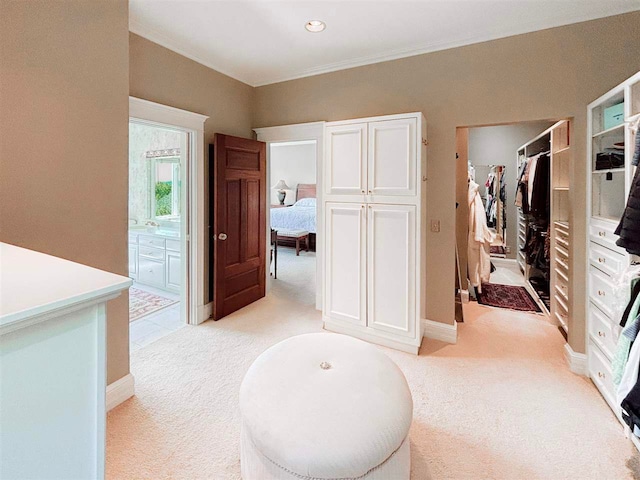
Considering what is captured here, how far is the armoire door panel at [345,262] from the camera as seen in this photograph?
10.1ft

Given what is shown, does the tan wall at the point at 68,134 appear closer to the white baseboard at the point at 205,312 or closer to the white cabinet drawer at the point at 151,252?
the white baseboard at the point at 205,312

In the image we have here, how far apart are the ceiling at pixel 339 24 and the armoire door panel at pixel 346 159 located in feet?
2.59

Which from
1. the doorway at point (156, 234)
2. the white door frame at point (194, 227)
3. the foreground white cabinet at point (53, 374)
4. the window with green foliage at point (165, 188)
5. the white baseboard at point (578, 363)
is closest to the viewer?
the foreground white cabinet at point (53, 374)

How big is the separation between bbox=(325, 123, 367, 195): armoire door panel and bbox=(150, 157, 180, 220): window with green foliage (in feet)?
10.5

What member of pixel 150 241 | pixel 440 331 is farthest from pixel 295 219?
pixel 440 331

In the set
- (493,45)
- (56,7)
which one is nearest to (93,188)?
(56,7)

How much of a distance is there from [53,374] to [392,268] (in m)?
2.54

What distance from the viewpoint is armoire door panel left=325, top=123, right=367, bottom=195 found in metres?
3.01

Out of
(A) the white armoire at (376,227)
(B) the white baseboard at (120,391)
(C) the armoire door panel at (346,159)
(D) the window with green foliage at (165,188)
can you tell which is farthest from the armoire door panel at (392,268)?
(D) the window with green foliage at (165,188)

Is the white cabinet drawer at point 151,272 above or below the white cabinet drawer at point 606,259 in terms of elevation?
below

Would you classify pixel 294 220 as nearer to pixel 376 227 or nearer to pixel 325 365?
pixel 376 227

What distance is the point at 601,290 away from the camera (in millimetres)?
2246

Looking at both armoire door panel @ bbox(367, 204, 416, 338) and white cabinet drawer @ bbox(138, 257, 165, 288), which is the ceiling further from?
white cabinet drawer @ bbox(138, 257, 165, 288)

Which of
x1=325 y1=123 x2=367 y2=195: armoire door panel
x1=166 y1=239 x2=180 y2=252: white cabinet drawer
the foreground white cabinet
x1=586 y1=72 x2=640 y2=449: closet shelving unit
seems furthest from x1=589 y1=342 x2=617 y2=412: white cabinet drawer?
x1=166 y1=239 x2=180 y2=252: white cabinet drawer
